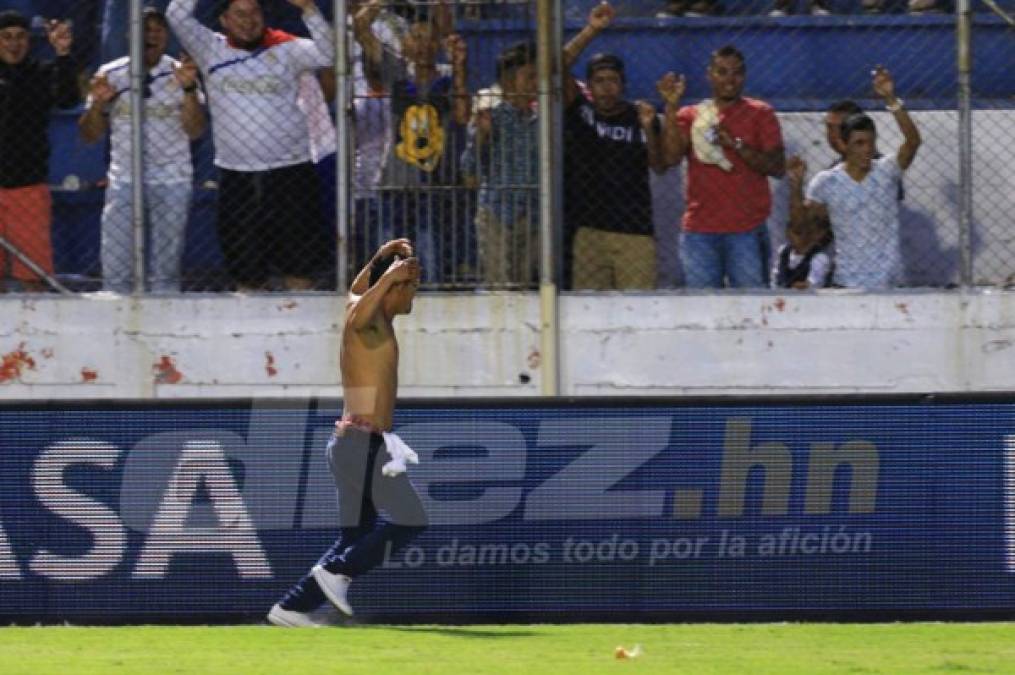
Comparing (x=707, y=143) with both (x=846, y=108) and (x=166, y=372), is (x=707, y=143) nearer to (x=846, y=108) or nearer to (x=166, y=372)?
(x=846, y=108)

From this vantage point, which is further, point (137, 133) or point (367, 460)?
point (137, 133)

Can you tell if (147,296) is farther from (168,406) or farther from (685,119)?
(685,119)

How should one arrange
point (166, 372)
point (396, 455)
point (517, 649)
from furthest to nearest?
point (166, 372)
point (396, 455)
point (517, 649)

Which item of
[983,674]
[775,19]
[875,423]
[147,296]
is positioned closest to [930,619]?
[875,423]

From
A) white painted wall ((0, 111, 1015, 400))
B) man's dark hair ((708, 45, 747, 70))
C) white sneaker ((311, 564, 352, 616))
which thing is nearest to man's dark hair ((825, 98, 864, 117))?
white painted wall ((0, 111, 1015, 400))

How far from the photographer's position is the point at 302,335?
448 inches

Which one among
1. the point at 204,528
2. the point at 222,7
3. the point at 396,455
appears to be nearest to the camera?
the point at 396,455

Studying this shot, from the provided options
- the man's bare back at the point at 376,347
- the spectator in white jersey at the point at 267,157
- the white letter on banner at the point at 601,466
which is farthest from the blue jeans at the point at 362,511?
the spectator in white jersey at the point at 267,157

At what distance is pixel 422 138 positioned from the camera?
37.1 ft

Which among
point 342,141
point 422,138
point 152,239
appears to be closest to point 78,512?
point 152,239

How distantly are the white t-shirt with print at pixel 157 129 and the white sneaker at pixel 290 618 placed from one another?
10.0 ft

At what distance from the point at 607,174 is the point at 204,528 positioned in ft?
10.4

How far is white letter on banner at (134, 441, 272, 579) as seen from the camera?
9828mm

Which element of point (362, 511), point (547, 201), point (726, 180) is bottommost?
point (362, 511)
